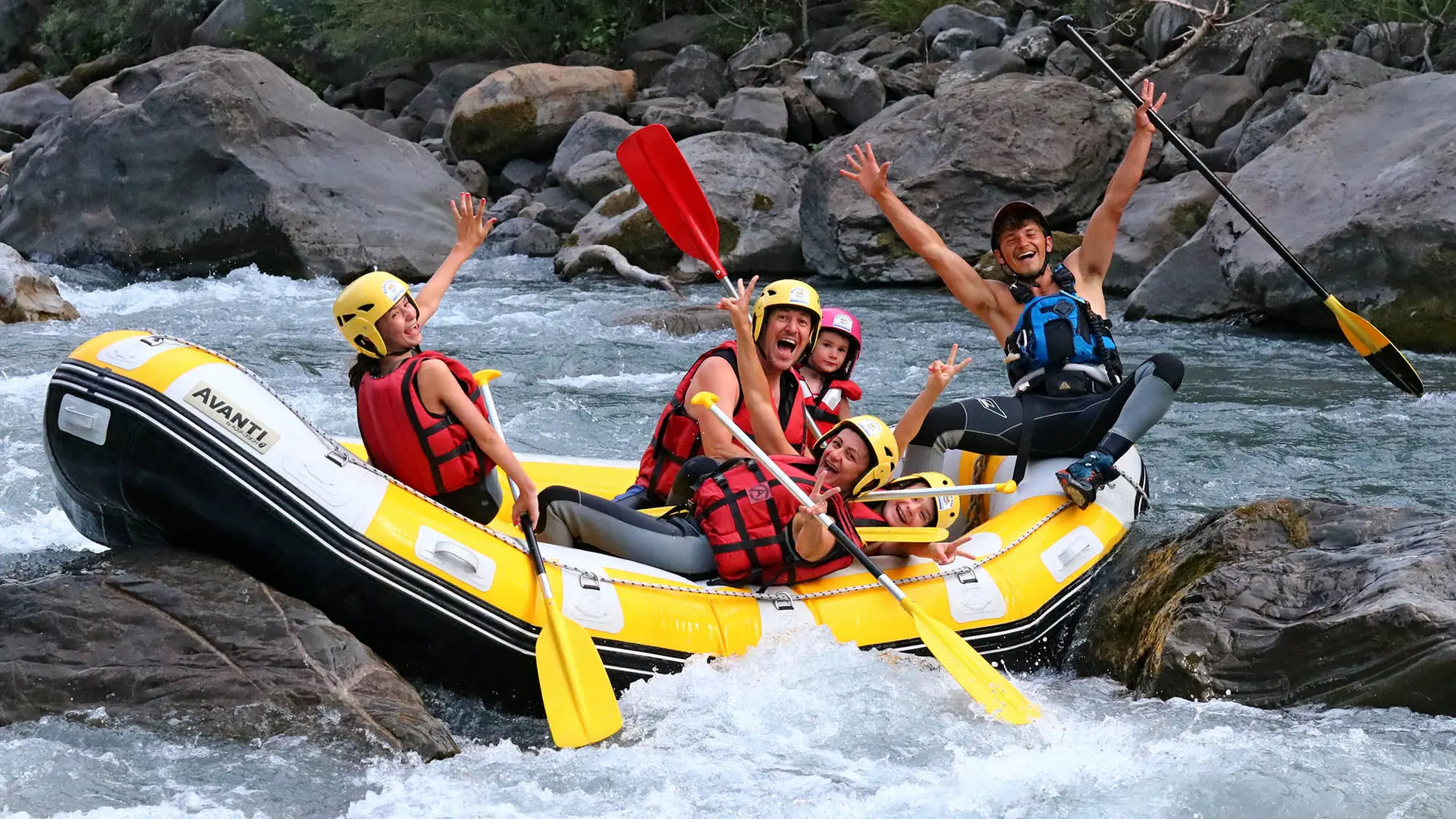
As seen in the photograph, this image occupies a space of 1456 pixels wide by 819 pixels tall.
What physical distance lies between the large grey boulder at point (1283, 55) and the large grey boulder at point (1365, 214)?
10.8 ft

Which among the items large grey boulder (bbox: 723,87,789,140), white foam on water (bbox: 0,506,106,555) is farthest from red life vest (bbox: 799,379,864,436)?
large grey boulder (bbox: 723,87,789,140)

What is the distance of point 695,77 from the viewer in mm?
17156

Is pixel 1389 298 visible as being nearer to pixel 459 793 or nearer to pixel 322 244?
pixel 459 793

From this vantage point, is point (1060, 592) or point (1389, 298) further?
point (1389, 298)

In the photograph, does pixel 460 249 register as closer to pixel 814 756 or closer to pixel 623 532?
pixel 623 532

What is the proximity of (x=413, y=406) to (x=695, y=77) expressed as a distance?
46.1 feet

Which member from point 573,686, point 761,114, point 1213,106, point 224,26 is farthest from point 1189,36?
point 224,26

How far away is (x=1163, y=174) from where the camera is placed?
11.5 meters

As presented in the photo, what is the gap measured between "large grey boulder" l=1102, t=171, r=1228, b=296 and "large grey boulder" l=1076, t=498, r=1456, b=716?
19.7ft

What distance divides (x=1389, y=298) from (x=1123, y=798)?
18.3 feet

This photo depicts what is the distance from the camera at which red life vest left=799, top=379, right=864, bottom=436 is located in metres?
4.46

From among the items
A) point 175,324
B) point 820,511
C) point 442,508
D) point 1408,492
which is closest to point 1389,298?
point 1408,492

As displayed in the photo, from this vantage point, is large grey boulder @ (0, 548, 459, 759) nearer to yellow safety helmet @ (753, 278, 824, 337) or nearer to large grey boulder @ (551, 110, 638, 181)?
yellow safety helmet @ (753, 278, 824, 337)

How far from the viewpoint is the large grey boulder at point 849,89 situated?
48.3 feet
